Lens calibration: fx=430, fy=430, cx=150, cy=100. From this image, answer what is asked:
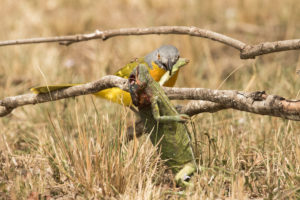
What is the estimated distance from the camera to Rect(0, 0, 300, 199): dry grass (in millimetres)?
2908

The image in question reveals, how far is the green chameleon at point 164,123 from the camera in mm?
2689

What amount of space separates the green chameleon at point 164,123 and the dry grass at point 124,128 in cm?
10

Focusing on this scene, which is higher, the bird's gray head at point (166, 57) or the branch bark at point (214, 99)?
the bird's gray head at point (166, 57)

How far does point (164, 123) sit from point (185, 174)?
14.9 inches

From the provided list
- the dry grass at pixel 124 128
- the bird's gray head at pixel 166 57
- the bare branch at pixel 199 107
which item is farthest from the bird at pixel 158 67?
the bare branch at pixel 199 107

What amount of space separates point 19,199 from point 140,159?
33.6 inches

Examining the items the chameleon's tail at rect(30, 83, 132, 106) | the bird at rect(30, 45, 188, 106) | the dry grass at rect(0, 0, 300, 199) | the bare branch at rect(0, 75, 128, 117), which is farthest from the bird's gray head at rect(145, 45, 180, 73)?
the bare branch at rect(0, 75, 128, 117)

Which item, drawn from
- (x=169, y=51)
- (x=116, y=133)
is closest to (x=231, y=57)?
(x=169, y=51)

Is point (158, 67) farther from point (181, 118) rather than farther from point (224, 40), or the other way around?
point (181, 118)

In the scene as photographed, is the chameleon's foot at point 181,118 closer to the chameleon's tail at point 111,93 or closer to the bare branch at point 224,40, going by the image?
the chameleon's tail at point 111,93

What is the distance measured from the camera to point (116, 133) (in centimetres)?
303

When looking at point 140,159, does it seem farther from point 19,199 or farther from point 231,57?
point 231,57

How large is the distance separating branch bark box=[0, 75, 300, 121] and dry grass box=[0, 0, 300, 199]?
0.17 m

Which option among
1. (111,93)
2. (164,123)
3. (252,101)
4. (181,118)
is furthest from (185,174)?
(111,93)
